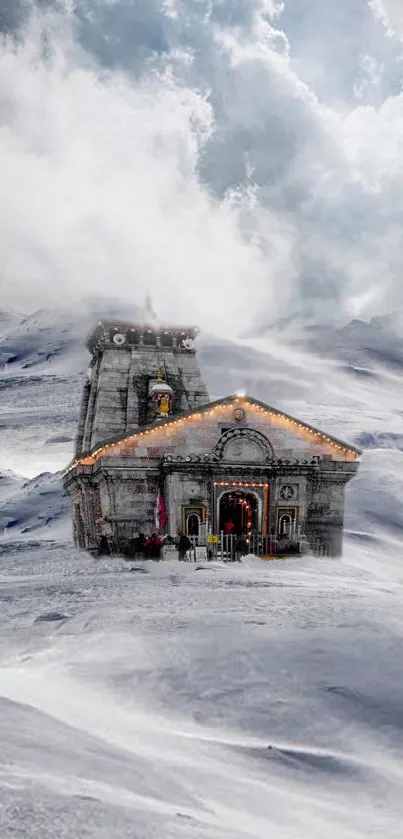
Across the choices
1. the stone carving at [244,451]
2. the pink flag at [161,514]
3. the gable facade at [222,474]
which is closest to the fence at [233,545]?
the gable facade at [222,474]

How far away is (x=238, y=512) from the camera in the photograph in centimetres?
2764

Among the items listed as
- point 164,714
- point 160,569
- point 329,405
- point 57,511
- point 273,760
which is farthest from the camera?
point 329,405

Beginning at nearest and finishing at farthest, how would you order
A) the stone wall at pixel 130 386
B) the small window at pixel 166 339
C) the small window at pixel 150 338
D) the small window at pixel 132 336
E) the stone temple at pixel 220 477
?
the stone temple at pixel 220 477 → the stone wall at pixel 130 386 → the small window at pixel 132 336 → the small window at pixel 150 338 → the small window at pixel 166 339

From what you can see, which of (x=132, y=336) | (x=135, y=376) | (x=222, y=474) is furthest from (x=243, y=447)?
(x=132, y=336)

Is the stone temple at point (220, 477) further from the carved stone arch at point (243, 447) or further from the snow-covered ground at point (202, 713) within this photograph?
the snow-covered ground at point (202, 713)

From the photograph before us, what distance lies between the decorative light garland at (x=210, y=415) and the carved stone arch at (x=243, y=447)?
102 cm

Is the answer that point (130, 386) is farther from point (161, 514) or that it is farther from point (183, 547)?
point (183, 547)

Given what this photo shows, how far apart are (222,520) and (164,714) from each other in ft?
70.5

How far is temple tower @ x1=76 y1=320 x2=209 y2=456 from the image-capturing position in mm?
31172

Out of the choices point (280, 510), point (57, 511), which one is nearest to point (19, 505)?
point (57, 511)

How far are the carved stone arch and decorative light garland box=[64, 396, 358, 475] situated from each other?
1.02 metres

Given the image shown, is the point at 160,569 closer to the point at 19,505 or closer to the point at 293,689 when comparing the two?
the point at 293,689

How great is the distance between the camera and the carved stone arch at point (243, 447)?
25.1 m

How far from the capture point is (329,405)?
6100 cm
